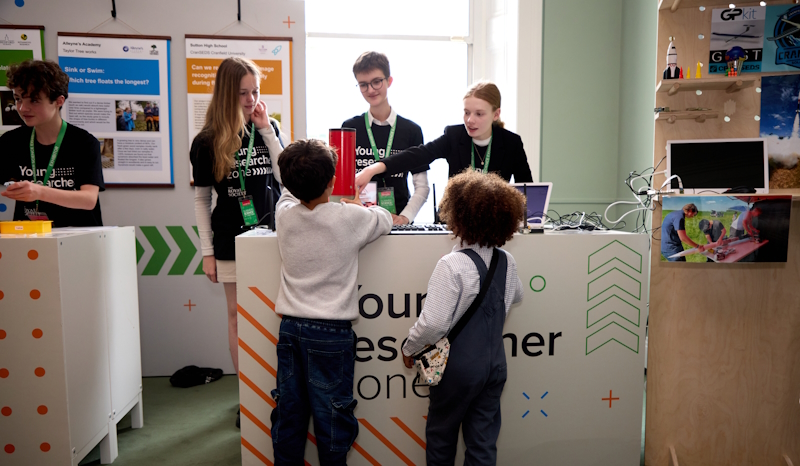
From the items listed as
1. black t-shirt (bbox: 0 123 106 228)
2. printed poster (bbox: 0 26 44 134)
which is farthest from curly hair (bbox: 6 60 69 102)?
printed poster (bbox: 0 26 44 134)

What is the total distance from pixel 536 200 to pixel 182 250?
7.59ft

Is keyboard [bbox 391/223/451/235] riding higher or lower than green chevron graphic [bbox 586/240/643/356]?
higher

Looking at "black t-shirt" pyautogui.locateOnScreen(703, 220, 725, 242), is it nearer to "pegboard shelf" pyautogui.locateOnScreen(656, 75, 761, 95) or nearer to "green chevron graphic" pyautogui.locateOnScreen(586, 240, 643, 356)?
"green chevron graphic" pyautogui.locateOnScreen(586, 240, 643, 356)

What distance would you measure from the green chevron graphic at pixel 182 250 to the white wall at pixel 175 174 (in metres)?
0.02

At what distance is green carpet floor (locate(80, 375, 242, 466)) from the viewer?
87.4 inches

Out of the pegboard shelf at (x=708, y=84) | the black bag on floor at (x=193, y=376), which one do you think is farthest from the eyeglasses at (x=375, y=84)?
the black bag on floor at (x=193, y=376)

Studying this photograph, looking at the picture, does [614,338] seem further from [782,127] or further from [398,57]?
[398,57]

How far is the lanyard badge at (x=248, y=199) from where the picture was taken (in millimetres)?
2150

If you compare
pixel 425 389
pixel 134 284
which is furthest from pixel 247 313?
pixel 134 284

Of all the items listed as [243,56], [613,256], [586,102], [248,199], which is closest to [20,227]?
[248,199]

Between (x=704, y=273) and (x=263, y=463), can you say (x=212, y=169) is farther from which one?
(x=704, y=273)

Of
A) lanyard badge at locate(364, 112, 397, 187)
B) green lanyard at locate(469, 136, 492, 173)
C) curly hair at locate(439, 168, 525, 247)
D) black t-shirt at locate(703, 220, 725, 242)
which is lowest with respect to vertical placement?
black t-shirt at locate(703, 220, 725, 242)

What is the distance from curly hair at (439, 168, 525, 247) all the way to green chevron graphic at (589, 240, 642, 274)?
1.48 feet

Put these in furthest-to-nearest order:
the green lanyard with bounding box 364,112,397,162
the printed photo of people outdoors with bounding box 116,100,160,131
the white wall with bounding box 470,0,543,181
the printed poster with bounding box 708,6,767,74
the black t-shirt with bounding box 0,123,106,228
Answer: the white wall with bounding box 470,0,543,181 < the printed photo of people outdoors with bounding box 116,100,160,131 < the green lanyard with bounding box 364,112,397,162 < the black t-shirt with bounding box 0,123,106,228 < the printed poster with bounding box 708,6,767,74
